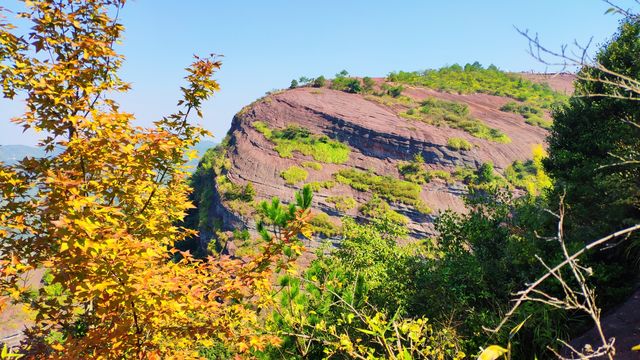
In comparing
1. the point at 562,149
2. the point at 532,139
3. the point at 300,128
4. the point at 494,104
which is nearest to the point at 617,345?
the point at 562,149

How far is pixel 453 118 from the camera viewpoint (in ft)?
146

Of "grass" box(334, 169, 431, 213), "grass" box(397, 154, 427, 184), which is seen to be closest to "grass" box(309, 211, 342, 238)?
"grass" box(334, 169, 431, 213)

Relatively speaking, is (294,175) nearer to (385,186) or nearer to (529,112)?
(385,186)

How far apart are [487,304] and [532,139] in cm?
4392

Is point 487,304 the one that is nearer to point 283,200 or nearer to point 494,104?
point 283,200

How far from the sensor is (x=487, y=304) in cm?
779

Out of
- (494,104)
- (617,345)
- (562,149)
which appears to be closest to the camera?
(617,345)

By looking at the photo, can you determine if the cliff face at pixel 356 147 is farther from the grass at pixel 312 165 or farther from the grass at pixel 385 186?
the grass at pixel 385 186

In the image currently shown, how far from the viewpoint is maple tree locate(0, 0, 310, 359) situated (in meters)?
3.30

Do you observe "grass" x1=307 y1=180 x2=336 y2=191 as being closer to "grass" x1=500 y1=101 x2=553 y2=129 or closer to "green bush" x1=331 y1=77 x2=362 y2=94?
"green bush" x1=331 y1=77 x2=362 y2=94

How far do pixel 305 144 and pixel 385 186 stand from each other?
9116 mm

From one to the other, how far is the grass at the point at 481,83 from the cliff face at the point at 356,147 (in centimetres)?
1269

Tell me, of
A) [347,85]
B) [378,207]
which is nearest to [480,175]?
[378,207]

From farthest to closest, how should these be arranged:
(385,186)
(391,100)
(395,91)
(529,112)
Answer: (529,112) < (395,91) < (391,100) < (385,186)
